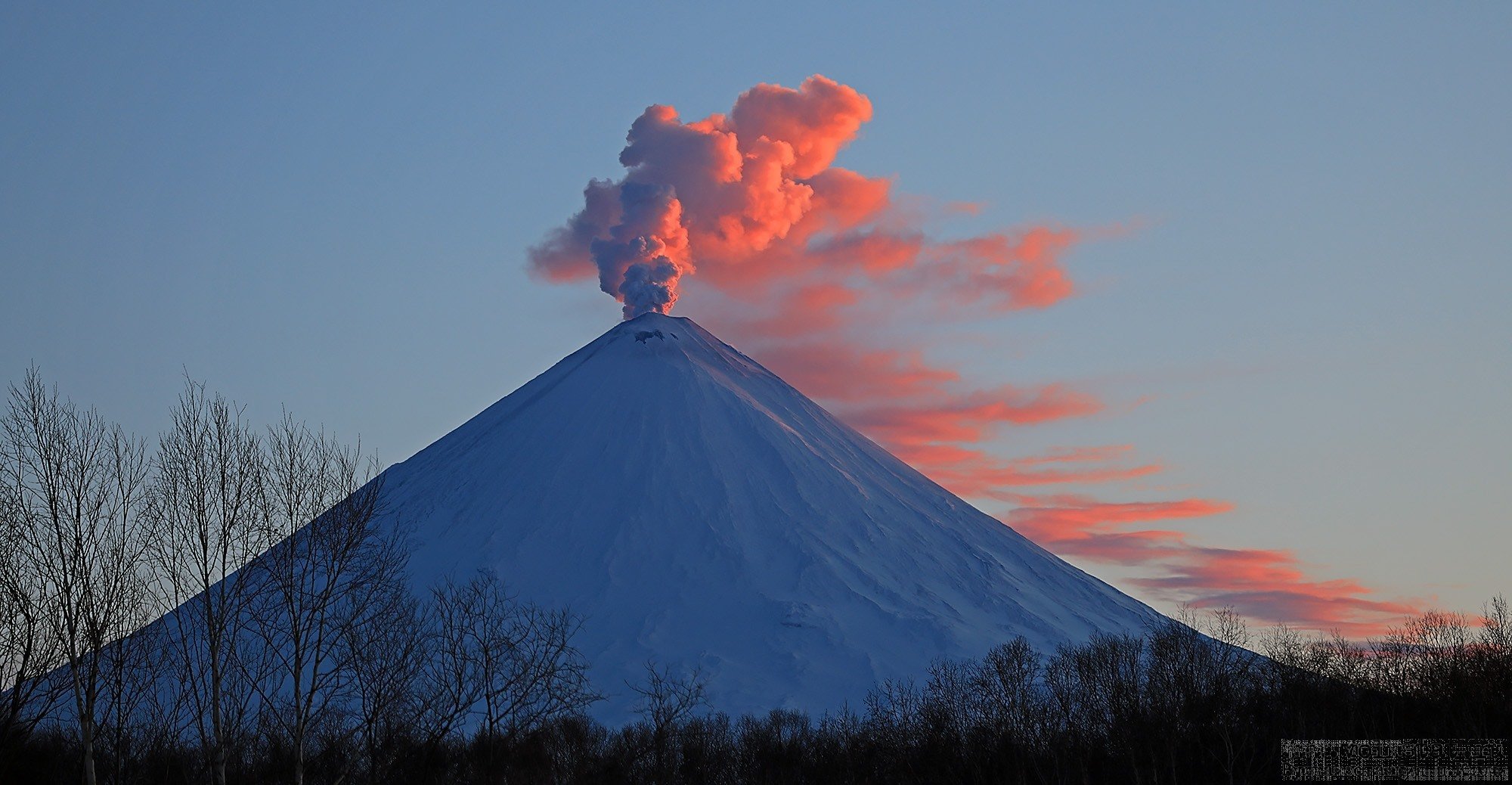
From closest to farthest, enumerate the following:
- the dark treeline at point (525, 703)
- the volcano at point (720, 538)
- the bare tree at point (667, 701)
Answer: the dark treeline at point (525, 703) < the bare tree at point (667, 701) < the volcano at point (720, 538)

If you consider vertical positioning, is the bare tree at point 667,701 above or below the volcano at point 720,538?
below

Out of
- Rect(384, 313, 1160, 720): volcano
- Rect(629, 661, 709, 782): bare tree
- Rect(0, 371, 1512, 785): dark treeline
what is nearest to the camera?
Rect(0, 371, 1512, 785): dark treeline

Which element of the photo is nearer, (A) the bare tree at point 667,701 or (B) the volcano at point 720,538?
(A) the bare tree at point 667,701

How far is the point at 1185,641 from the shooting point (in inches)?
1889

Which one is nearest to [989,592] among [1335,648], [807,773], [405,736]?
[1335,648]

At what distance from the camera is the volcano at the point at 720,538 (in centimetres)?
6003

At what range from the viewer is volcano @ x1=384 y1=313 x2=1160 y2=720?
6003 centimetres

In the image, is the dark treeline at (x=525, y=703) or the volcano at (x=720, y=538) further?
the volcano at (x=720, y=538)

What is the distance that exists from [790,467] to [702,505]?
826 centimetres

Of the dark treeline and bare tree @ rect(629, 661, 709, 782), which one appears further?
bare tree @ rect(629, 661, 709, 782)

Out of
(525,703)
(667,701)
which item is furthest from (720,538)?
(525,703)

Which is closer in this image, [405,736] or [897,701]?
[405,736]

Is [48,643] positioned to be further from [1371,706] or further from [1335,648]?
[1335,648]

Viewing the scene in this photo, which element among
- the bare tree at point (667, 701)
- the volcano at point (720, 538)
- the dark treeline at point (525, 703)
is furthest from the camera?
the volcano at point (720, 538)
